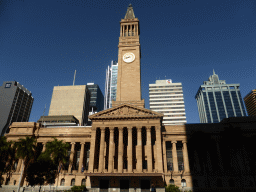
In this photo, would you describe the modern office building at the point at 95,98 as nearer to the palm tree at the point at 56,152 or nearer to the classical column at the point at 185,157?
the palm tree at the point at 56,152

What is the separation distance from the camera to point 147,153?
48969 millimetres

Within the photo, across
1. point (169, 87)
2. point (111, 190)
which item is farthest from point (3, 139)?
point (169, 87)

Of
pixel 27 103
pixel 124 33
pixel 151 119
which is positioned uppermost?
pixel 27 103

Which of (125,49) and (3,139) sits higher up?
(125,49)

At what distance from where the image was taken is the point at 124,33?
7456cm

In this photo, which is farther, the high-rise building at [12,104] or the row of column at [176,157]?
the high-rise building at [12,104]

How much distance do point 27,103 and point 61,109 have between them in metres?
50.8

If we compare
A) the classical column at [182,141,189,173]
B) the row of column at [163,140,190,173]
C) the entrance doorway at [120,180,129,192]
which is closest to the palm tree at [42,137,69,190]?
the entrance doorway at [120,180,129,192]

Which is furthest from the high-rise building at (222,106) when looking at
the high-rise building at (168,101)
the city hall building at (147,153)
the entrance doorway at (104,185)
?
the entrance doorway at (104,185)

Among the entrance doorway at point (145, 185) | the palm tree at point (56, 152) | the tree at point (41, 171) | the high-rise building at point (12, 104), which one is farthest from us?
the high-rise building at point (12, 104)

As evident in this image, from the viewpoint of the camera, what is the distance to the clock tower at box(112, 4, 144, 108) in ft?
205

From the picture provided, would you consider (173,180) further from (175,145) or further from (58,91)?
(58,91)

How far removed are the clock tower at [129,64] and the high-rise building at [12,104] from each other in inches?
4890

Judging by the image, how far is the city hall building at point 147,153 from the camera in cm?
4741
